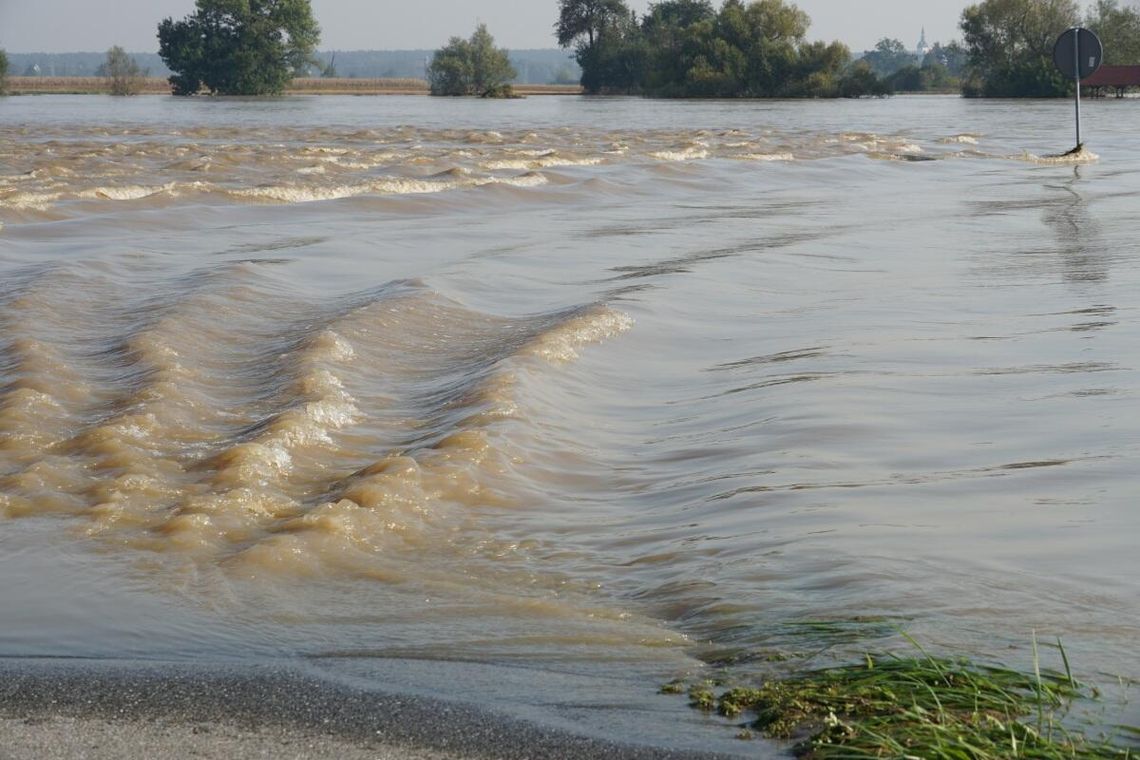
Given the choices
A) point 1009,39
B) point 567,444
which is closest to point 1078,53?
point 567,444

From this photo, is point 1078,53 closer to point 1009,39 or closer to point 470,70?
point 1009,39

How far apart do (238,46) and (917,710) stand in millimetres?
101375

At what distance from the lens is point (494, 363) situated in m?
7.11

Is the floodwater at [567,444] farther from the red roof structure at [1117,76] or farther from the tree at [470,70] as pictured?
the tree at [470,70]

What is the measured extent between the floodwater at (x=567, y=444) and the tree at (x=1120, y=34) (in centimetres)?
7103

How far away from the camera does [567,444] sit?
5.86 meters

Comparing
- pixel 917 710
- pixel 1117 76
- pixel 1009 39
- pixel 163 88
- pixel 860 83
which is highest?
pixel 163 88

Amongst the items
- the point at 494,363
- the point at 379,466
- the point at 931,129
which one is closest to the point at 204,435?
the point at 379,466

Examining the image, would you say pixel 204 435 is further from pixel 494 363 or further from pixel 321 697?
pixel 321 697

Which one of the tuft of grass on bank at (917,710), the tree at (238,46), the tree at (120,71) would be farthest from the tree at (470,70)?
the tuft of grass on bank at (917,710)

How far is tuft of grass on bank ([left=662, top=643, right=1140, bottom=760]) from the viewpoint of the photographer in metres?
2.75

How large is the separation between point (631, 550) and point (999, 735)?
184 cm

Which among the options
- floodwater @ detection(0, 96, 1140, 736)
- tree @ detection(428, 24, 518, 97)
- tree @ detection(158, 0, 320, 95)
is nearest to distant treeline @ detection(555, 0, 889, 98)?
tree @ detection(428, 24, 518, 97)

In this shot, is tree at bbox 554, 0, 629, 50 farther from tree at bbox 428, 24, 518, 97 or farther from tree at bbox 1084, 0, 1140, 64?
tree at bbox 1084, 0, 1140, 64
